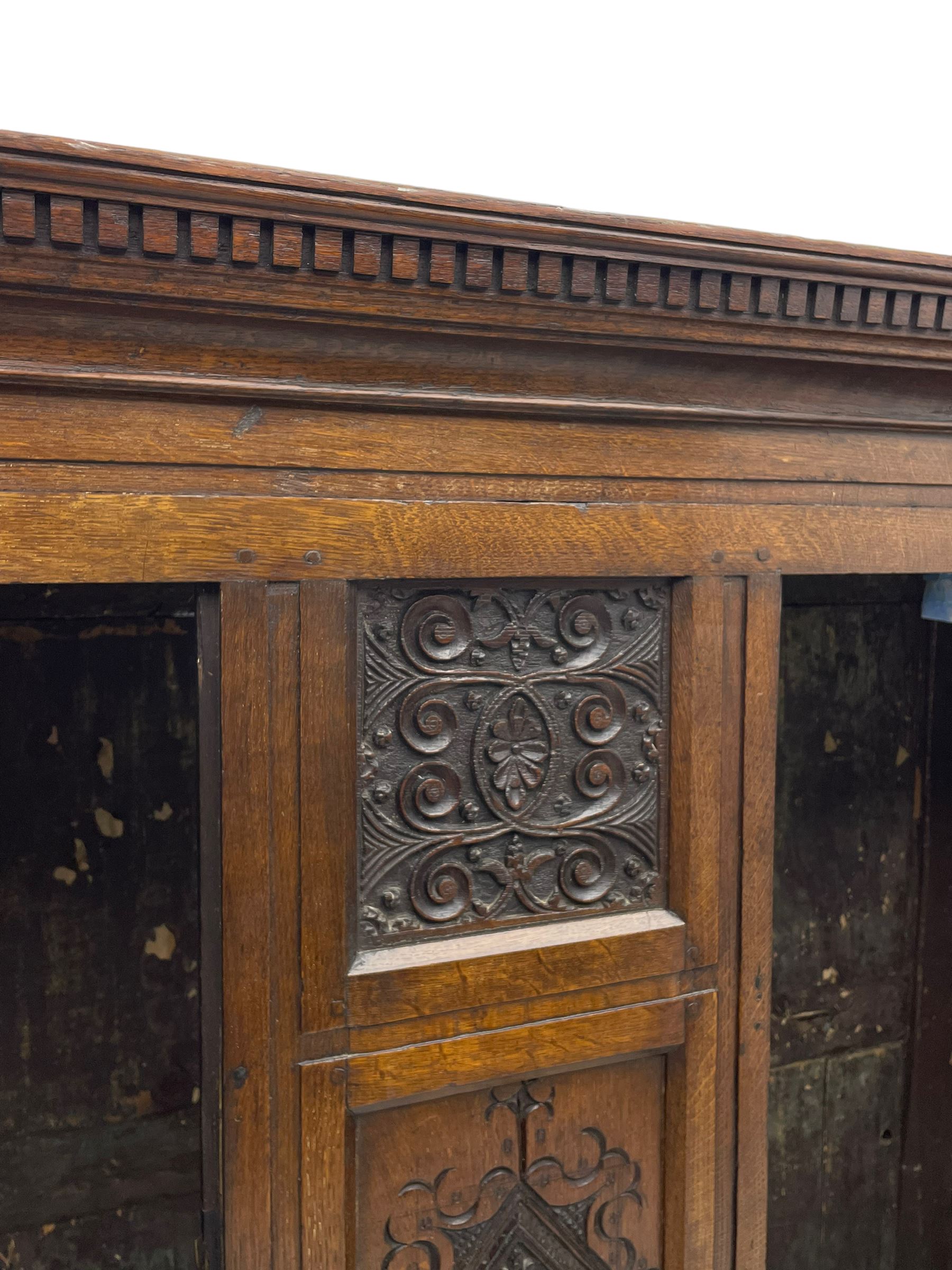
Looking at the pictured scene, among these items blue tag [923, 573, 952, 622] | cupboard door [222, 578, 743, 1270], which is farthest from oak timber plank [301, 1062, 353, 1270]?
blue tag [923, 573, 952, 622]

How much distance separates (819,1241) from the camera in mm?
1827

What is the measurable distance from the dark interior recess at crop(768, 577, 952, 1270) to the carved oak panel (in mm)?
689

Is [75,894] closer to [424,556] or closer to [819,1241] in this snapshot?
[424,556]

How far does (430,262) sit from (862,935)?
1453 mm

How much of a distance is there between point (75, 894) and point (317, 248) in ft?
2.91

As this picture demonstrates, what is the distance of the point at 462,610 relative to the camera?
1.03m

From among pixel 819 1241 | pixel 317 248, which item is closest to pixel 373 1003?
pixel 317 248

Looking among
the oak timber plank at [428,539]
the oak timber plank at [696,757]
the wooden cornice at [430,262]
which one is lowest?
the oak timber plank at [696,757]

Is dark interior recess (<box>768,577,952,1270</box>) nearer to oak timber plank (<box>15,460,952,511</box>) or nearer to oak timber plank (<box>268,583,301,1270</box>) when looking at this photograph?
A: oak timber plank (<box>15,460,952,511</box>)

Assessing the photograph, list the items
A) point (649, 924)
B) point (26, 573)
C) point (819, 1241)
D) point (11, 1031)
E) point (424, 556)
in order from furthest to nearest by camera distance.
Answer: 1. point (819, 1241)
2. point (11, 1031)
3. point (649, 924)
4. point (424, 556)
5. point (26, 573)

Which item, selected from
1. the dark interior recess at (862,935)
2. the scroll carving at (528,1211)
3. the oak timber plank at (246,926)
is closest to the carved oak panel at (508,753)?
the oak timber plank at (246,926)

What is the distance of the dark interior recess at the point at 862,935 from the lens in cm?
175

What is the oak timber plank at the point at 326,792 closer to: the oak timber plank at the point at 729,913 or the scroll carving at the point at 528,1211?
the scroll carving at the point at 528,1211

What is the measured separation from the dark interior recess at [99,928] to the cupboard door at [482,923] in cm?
39
